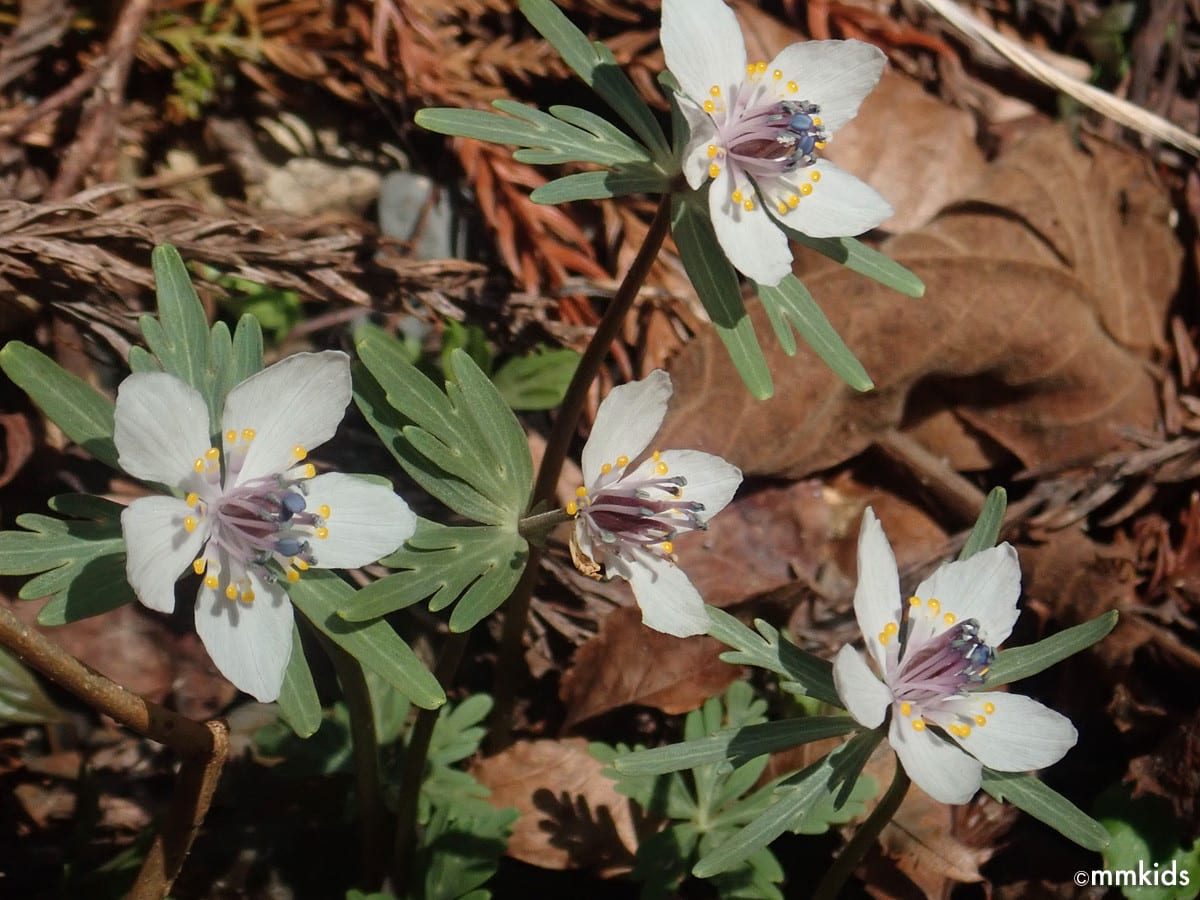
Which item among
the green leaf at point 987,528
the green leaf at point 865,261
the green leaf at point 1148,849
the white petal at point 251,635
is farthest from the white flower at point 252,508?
the green leaf at point 1148,849

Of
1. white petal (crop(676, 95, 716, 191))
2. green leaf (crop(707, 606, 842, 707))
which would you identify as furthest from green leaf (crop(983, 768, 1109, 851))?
white petal (crop(676, 95, 716, 191))

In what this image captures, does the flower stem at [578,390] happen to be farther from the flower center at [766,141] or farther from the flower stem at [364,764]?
the flower stem at [364,764]

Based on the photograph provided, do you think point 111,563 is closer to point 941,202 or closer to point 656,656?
point 656,656

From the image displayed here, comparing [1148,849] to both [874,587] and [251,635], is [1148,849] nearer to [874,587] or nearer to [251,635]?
[874,587]

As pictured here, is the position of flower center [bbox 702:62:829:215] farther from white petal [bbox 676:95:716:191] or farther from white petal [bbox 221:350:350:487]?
white petal [bbox 221:350:350:487]

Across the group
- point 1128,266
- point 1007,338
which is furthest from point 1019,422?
point 1128,266

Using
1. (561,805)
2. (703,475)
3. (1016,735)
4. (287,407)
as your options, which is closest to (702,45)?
(703,475)
